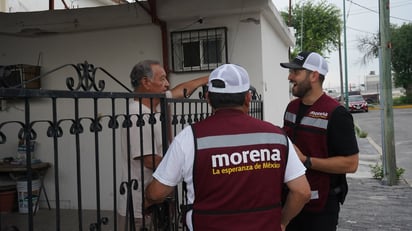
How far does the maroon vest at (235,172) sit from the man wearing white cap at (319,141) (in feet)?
2.74

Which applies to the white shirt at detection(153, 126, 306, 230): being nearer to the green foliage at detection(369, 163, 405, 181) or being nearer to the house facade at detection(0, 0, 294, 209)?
the house facade at detection(0, 0, 294, 209)

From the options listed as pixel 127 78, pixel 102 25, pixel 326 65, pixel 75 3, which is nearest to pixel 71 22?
pixel 102 25

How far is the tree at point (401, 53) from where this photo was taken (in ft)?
129

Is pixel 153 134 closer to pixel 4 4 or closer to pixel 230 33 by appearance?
pixel 230 33

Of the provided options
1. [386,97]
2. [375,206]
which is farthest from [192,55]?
[386,97]

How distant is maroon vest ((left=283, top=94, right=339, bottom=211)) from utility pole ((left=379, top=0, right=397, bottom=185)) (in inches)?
214

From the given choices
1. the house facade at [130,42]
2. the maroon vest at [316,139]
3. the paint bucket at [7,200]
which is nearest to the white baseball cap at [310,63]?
the maroon vest at [316,139]

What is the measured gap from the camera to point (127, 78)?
18.5ft

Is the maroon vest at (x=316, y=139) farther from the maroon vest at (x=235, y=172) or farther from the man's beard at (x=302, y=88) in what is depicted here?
the maroon vest at (x=235, y=172)

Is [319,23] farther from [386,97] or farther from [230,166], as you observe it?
[230,166]

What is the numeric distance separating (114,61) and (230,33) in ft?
5.37

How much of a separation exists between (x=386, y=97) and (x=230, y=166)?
6737mm

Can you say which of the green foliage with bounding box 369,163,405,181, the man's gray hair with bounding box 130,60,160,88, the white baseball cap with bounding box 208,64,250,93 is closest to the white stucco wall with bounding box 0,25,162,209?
the man's gray hair with bounding box 130,60,160,88

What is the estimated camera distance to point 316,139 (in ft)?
8.84
